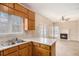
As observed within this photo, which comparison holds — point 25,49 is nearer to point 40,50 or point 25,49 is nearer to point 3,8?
point 40,50

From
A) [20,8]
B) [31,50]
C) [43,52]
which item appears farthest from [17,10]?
[43,52]

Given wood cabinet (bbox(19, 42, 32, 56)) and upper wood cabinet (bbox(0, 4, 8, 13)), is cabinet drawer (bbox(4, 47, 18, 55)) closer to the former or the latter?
wood cabinet (bbox(19, 42, 32, 56))

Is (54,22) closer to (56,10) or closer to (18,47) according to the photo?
(56,10)

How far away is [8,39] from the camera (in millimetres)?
2621

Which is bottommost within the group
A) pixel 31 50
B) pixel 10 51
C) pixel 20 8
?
pixel 31 50

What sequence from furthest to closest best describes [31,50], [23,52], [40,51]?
[31,50] < [40,51] < [23,52]

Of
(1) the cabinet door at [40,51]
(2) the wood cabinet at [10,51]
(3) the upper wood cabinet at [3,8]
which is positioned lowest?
(1) the cabinet door at [40,51]

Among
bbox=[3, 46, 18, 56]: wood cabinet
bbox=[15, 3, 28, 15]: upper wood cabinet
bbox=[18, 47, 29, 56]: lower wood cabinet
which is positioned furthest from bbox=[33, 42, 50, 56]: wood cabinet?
bbox=[15, 3, 28, 15]: upper wood cabinet

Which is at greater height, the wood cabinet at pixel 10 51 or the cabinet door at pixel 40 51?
the wood cabinet at pixel 10 51

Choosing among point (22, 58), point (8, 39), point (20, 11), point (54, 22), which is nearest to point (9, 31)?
point (8, 39)

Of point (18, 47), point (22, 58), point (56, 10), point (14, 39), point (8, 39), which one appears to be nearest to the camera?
point (22, 58)

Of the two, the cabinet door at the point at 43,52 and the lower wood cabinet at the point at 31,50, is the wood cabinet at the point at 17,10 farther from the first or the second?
the cabinet door at the point at 43,52

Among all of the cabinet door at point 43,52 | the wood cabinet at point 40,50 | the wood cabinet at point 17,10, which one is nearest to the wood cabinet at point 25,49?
the wood cabinet at point 40,50

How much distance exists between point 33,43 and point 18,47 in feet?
2.07
